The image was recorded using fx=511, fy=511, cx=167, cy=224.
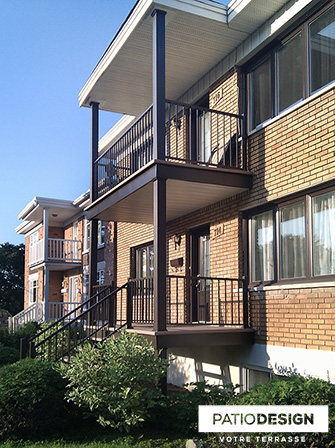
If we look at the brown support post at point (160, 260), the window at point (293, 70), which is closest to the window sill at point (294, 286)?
the brown support post at point (160, 260)

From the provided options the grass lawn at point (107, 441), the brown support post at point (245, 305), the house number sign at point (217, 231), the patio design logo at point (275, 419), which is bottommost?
the grass lawn at point (107, 441)

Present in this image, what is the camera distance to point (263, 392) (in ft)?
20.9

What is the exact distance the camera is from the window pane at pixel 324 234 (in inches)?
311

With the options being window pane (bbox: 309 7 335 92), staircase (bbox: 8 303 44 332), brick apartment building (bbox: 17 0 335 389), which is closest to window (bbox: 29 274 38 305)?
staircase (bbox: 8 303 44 332)

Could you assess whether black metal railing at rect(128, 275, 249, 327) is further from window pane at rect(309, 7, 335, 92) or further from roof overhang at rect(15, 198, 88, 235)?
roof overhang at rect(15, 198, 88, 235)

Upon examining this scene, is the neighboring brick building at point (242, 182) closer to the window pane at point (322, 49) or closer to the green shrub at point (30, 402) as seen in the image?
the window pane at point (322, 49)

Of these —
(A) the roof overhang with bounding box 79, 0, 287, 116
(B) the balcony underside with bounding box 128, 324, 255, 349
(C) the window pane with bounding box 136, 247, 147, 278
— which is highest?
(A) the roof overhang with bounding box 79, 0, 287, 116

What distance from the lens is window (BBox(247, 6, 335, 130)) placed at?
27.5 ft

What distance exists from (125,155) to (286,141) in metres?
4.09

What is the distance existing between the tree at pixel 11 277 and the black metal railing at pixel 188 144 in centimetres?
2723

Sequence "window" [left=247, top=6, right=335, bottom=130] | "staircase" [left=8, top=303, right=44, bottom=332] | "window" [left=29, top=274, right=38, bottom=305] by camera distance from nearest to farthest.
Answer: "window" [left=247, top=6, right=335, bottom=130]
"staircase" [left=8, top=303, right=44, bottom=332]
"window" [left=29, top=274, right=38, bottom=305]

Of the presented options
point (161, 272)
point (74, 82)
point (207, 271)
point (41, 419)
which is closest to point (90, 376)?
point (41, 419)

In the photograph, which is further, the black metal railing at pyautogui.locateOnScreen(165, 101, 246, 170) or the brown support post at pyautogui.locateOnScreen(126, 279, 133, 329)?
the black metal railing at pyautogui.locateOnScreen(165, 101, 246, 170)

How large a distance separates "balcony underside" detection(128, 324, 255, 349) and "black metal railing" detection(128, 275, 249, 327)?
263mm
